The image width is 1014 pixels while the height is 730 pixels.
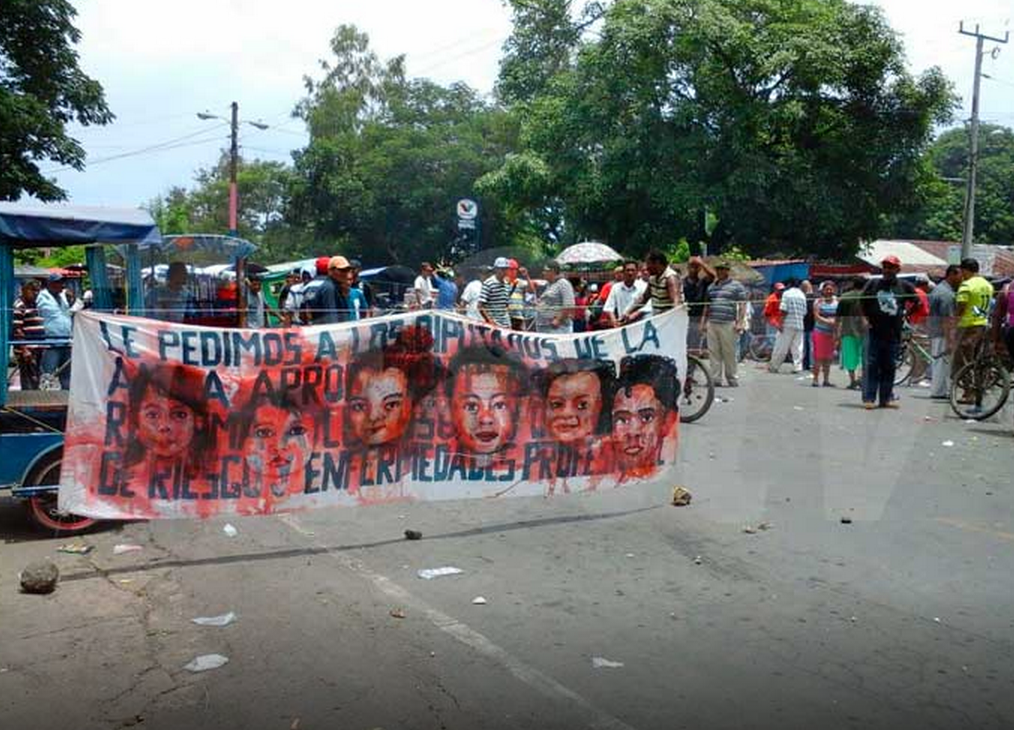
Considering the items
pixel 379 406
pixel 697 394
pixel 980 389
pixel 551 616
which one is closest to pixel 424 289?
pixel 697 394

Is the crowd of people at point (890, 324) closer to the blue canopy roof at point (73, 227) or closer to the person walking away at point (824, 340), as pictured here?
the person walking away at point (824, 340)

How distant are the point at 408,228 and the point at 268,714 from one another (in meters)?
37.8

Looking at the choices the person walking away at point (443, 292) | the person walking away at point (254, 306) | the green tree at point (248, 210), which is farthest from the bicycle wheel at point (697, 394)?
the green tree at point (248, 210)

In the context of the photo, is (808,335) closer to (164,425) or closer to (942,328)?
(942,328)

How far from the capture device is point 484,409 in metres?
6.87

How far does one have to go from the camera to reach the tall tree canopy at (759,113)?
971 inches

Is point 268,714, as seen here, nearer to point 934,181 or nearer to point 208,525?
point 208,525

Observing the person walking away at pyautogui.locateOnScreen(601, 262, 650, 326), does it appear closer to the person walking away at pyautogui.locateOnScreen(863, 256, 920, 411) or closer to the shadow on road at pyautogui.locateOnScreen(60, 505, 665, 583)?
the person walking away at pyautogui.locateOnScreen(863, 256, 920, 411)

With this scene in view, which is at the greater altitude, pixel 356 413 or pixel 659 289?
pixel 659 289

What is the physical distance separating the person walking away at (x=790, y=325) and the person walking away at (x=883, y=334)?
4.89m

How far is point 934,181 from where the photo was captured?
1070 inches

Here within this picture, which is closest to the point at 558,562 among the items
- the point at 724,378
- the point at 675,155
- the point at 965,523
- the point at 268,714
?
the point at 268,714

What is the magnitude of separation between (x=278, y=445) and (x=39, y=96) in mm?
14152

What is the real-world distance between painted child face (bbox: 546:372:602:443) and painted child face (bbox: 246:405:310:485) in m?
1.78
